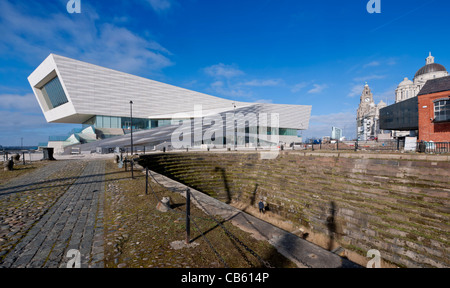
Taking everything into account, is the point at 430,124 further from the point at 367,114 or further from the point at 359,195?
the point at 367,114

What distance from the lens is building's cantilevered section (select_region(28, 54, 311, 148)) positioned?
134 ft

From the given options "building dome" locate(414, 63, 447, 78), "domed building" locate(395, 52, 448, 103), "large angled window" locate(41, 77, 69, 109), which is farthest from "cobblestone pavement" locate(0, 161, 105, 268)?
"building dome" locate(414, 63, 447, 78)

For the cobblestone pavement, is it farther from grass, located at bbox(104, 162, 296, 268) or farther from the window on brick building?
the window on brick building

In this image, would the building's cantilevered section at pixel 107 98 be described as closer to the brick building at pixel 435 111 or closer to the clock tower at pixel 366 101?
the brick building at pixel 435 111

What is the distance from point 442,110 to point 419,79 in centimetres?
7577

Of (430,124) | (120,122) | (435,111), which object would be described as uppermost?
(120,122)

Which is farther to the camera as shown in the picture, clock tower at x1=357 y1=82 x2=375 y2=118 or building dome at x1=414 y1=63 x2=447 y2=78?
clock tower at x1=357 y1=82 x2=375 y2=118

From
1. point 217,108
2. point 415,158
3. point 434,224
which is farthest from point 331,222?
point 217,108

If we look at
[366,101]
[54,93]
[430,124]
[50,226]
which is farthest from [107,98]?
[366,101]

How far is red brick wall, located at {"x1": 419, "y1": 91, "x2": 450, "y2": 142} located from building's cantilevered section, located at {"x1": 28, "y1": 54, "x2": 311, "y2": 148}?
32440mm

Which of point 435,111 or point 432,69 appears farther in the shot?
point 432,69

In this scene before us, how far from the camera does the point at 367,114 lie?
3551 inches
